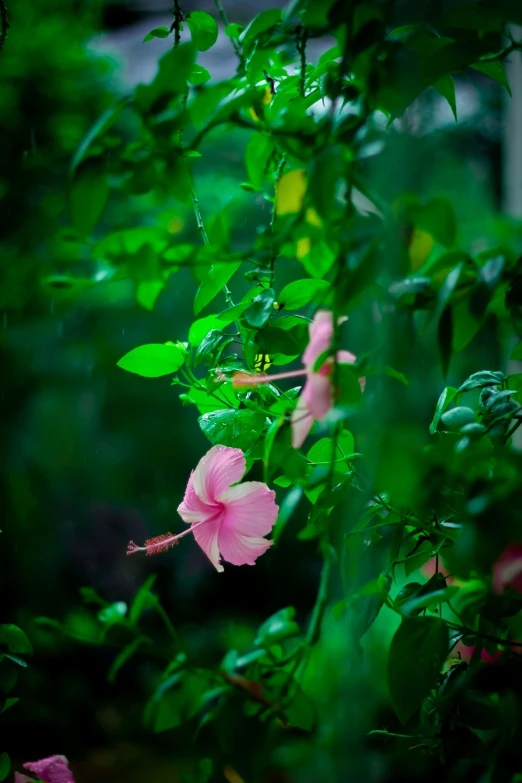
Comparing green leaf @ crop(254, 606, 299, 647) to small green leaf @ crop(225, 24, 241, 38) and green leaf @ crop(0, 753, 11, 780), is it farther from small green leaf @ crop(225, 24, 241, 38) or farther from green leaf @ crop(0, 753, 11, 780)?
small green leaf @ crop(225, 24, 241, 38)

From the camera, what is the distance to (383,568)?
47 centimetres

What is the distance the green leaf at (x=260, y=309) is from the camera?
1.35ft

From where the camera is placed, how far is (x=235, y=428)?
1.59 ft

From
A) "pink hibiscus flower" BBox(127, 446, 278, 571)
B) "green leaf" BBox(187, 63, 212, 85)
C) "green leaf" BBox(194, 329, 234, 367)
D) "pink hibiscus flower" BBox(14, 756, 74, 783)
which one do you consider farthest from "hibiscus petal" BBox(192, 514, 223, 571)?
"green leaf" BBox(187, 63, 212, 85)

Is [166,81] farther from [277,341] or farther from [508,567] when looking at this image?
[508,567]

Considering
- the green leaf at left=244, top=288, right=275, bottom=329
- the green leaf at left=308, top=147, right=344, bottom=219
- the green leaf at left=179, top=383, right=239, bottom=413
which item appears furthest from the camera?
the green leaf at left=179, top=383, right=239, bottom=413

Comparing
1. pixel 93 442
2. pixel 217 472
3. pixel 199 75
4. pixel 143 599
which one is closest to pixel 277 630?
pixel 143 599

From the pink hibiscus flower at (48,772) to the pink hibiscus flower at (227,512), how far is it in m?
0.19

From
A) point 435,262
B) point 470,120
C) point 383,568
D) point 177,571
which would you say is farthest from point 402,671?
point 177,571

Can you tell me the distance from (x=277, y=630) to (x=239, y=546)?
15 centimetres

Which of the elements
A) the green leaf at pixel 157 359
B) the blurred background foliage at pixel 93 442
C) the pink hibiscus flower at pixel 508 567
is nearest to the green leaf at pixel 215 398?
the green leaf at pixel 157 359

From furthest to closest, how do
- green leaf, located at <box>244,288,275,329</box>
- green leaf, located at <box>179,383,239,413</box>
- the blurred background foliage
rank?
1. the blurred background foliage
2. green leaf, located at <box>179,383,239,413</box>
3. green leaf, located at <box>244,288,275,329</box>

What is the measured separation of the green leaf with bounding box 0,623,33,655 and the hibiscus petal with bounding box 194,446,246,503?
17 cm

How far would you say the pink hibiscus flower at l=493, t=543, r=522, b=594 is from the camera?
326mm
